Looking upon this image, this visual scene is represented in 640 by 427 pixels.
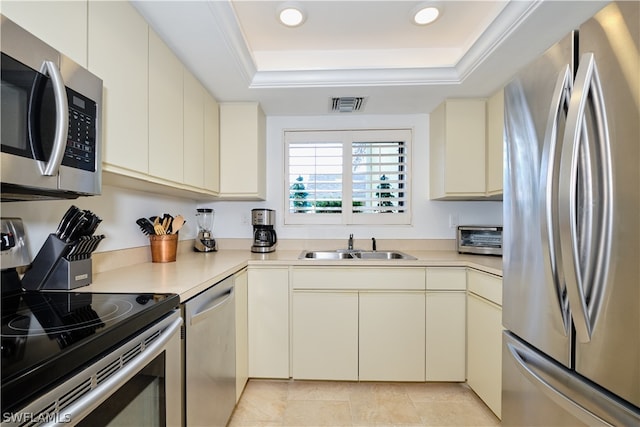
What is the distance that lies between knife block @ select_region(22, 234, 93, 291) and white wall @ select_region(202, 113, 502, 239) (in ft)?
5.04

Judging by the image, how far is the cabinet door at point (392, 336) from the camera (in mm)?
1971

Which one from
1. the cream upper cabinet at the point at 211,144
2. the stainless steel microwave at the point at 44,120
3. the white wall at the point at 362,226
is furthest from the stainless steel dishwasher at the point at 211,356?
the white wall at the point at 362,226

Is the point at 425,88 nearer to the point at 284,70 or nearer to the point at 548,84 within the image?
the point at 284,70

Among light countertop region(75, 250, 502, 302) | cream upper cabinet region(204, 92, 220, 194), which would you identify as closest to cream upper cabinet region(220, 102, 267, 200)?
cream upper cabinet region(204, 92, 220, 194)

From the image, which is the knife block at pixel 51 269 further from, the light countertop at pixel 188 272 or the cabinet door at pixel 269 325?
the cabinet door at pixel 269 325

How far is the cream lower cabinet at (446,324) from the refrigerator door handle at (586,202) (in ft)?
3.88

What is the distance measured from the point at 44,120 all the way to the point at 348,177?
2.08 metres

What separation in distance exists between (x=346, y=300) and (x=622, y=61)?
1.70m

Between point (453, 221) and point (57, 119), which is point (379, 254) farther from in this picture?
point (57, 119)

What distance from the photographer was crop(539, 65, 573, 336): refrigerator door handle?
33.3 inches

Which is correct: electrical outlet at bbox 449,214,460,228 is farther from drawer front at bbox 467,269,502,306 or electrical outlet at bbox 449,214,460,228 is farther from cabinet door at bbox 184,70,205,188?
cabinet door at bbox 184,70,205,188

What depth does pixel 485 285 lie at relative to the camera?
5.71ft

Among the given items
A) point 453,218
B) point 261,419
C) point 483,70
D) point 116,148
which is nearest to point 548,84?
point 483,70

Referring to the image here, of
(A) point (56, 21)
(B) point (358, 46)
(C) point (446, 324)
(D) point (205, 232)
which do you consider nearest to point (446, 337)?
(C) point (446, 324)
